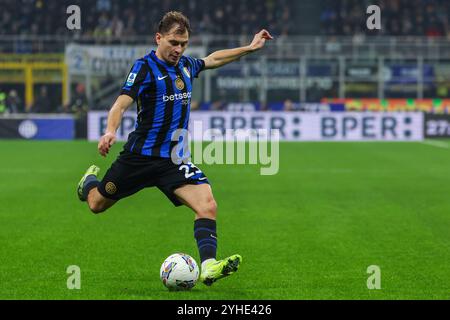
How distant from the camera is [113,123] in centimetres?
809

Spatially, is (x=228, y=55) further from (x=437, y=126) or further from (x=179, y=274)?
(x=437, y=126)

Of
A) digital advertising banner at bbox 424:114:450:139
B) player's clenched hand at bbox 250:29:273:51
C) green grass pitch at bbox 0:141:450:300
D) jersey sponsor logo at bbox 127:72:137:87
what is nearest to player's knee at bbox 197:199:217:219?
green grass pitch at bbox 0:141:450:300

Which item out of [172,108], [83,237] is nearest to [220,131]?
[83,237]

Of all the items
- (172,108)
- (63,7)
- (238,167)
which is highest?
(63,7)

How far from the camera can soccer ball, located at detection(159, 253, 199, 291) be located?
793cm

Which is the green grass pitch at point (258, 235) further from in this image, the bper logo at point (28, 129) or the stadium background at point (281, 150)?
the bper logo at point (28, 129)

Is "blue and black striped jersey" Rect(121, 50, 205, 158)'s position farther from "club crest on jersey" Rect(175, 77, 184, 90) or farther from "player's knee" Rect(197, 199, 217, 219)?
"player's knee" Rect(197, 199, 217, 219)

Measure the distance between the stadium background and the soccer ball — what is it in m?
0.13

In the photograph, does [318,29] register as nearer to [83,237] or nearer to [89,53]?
[89,53]

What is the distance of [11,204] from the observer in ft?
49.5

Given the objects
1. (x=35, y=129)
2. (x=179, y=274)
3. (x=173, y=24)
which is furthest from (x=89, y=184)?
(x=35, y=129)
